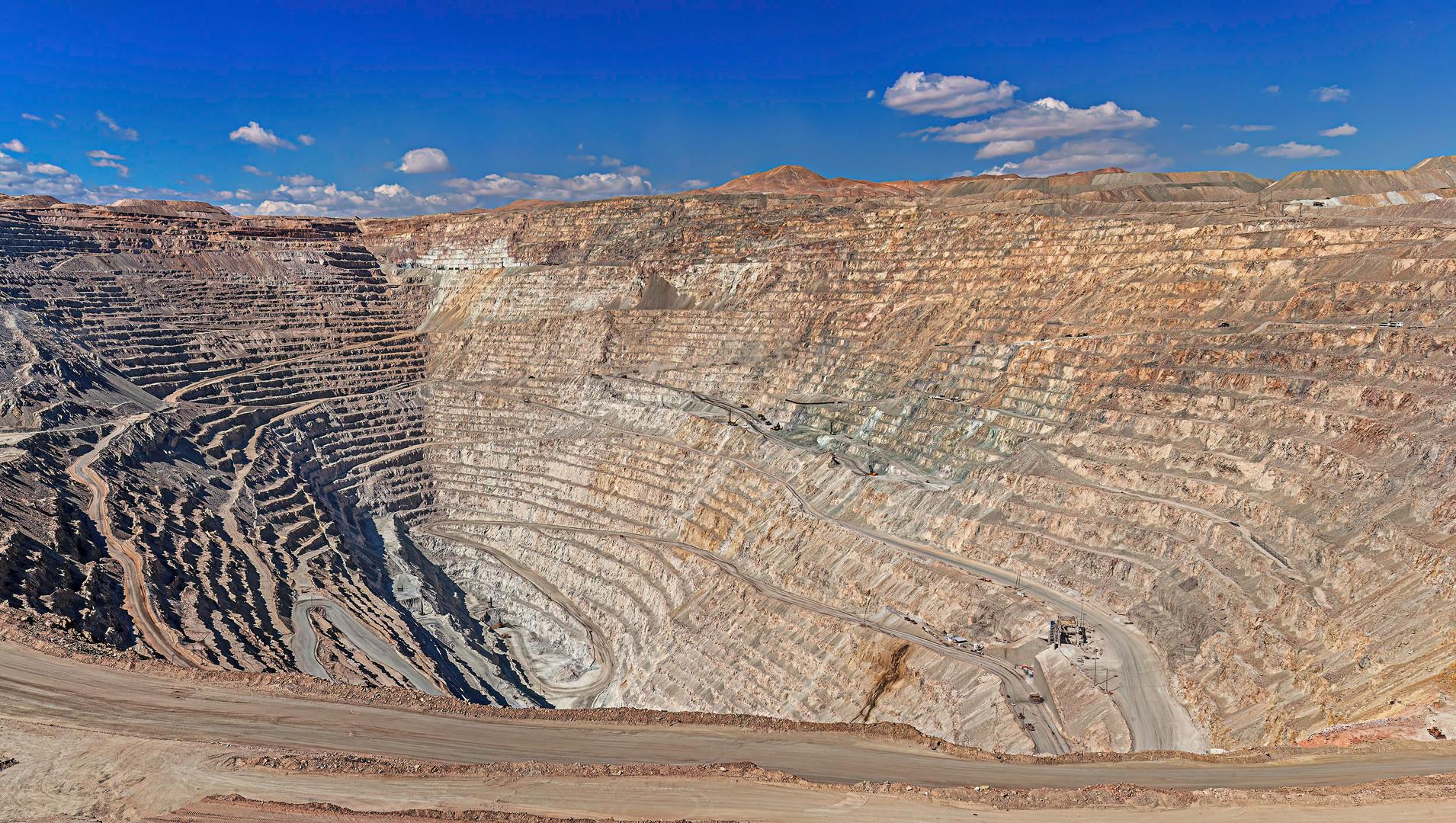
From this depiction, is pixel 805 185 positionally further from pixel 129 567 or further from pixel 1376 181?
pixel 129 567

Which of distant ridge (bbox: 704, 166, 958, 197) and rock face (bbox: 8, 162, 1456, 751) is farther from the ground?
distant ridge (bbox: 704, 166, 958, 197)

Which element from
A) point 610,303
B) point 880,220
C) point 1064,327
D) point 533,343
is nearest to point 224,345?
point 533,343

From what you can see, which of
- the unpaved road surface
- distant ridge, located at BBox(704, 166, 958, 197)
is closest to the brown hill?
distant ridge, located at BBox(704, 166, 958, 197)

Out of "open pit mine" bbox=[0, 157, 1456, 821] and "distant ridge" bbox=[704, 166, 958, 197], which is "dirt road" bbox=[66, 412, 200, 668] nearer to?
"open pit mine" bbox=[0, 157, 1456, 821]

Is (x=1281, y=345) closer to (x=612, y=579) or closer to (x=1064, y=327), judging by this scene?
(x=1064, y=327)

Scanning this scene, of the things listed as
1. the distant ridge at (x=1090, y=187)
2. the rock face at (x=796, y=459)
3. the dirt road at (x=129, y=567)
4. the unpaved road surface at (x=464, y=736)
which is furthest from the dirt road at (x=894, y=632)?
the distant ridge at (x=1090, y=187)

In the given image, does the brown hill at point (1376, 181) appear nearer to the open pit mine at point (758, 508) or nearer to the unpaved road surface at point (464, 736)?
the open pit mine at point (758, 508)

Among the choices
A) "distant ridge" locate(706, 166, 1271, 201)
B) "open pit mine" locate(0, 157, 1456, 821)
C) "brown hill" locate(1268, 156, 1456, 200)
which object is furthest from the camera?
"distant ridge" locate(706, 166, 1271, 201)
